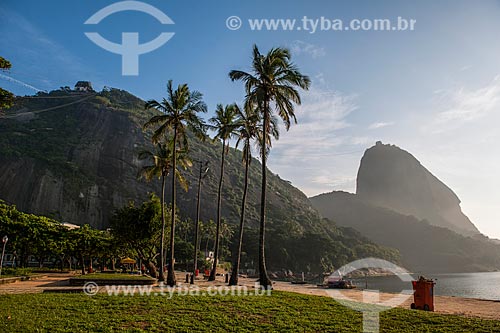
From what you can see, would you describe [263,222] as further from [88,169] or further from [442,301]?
[88,169]

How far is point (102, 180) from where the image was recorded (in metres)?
137

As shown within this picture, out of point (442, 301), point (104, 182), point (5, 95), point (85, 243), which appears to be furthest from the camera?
point (104, 182)

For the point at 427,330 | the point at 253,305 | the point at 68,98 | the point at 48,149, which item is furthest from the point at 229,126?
the point at 68,98

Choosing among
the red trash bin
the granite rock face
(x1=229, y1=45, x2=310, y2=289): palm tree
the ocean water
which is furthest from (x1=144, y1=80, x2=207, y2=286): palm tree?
the granite rock face

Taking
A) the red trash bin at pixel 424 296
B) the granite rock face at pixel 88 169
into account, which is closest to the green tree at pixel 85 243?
the red trash bin at pixel 424 296

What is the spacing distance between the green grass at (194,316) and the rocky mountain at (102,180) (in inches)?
3791

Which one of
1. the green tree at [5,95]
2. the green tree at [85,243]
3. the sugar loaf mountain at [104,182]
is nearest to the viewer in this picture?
the green tree at [5,95]

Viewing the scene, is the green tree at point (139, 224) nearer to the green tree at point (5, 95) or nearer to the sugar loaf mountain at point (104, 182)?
the green tree at point (5, 95)

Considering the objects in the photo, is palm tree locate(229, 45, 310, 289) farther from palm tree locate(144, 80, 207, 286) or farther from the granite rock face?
the granite rock face

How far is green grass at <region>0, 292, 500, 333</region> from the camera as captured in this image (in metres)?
11.4

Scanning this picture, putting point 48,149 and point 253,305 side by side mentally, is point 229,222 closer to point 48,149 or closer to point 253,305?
point 48,149

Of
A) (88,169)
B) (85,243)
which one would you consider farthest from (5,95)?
(88,169)

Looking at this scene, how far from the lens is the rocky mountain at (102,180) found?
122m

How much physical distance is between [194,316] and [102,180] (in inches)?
5324
